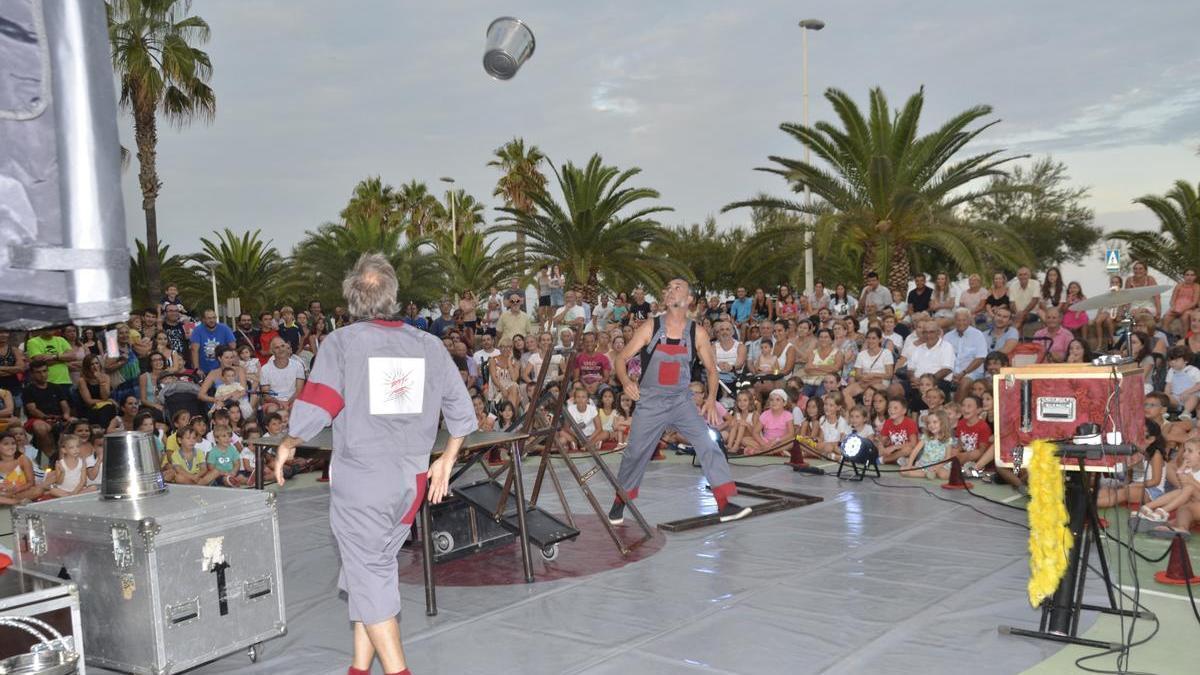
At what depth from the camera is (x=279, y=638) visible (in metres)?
4.85

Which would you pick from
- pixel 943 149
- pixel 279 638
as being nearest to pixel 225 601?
pixel 279 638

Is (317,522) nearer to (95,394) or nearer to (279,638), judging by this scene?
(279,638)

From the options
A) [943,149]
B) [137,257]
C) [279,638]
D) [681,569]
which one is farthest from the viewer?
[137,257]

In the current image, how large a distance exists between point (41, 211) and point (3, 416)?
1079cm

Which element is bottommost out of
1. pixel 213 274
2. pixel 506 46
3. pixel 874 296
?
pixel 874 296

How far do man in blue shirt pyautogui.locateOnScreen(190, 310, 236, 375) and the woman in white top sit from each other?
305 inches

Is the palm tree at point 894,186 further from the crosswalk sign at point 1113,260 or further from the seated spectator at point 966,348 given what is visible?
the crosswalk sign at point 1113,260

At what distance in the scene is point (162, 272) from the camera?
25703 mm

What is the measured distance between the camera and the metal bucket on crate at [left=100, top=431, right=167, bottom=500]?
173 inches

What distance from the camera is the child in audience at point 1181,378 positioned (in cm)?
928

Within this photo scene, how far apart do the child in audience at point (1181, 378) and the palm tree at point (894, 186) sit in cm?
686

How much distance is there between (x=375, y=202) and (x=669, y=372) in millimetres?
40074

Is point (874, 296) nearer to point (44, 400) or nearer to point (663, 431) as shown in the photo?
point (663, 431)

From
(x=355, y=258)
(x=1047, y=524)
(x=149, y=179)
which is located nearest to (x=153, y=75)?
(x=149, y=179)
